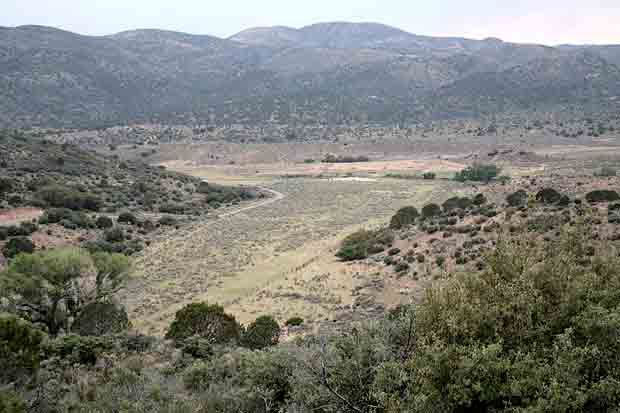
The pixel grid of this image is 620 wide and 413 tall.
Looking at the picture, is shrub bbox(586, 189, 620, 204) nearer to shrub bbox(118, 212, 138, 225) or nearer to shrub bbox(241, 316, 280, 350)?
shrub bbox(241, 316, 280, 350)

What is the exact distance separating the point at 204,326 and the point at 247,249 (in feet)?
69.0

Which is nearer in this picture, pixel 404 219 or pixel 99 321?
pixel 99 321

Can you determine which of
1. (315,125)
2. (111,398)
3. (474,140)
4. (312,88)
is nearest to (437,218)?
(111,398)

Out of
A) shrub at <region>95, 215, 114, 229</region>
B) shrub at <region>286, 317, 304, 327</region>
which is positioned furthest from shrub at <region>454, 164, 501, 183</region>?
shrub at <region>286, 317, 304, 327</region>

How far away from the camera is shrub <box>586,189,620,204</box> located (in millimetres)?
29547

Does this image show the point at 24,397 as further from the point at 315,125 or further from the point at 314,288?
the point at 315,125

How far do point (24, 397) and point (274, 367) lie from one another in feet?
15.3

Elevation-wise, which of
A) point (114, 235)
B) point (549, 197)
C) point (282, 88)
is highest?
point (282, 88)

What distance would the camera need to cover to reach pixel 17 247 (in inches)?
1166

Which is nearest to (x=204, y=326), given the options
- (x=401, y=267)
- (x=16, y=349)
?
(x=16, y=349)

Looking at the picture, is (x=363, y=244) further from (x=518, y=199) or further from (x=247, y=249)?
(x=518, y=199)

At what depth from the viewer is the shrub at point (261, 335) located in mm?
16969

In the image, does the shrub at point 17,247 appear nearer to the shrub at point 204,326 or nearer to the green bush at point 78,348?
the shrub at point 204,326

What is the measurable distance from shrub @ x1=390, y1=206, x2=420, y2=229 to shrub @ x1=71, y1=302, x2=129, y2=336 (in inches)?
869
